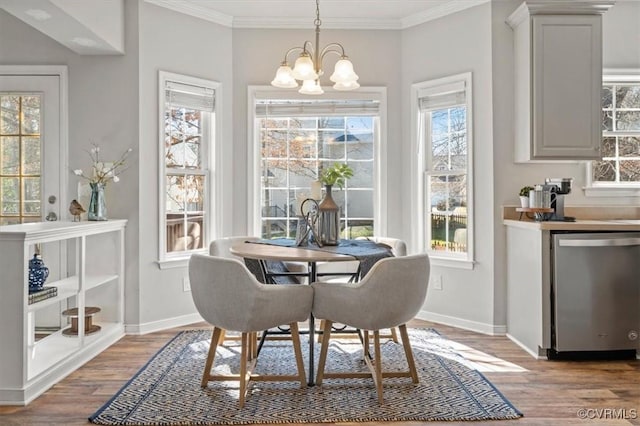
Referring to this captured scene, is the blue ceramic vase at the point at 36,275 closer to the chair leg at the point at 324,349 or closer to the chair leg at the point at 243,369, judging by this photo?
the chair leg at the point at 243,369

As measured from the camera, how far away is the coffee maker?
3.43 m

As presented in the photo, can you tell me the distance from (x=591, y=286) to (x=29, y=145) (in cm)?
440

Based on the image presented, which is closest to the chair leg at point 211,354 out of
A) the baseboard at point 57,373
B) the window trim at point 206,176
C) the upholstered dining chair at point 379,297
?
the upholstered dining chair at point 379,297

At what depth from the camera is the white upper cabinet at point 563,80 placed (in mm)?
3432

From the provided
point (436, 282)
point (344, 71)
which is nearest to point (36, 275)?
point (344, 71)

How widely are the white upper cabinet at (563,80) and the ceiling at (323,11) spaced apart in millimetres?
642

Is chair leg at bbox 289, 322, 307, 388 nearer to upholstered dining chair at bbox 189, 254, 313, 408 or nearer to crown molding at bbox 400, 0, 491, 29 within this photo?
upholstered dining chair at bbox 189, 254, 313, 408

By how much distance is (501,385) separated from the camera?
8.80 feet

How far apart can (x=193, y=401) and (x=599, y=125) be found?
342 centimetres

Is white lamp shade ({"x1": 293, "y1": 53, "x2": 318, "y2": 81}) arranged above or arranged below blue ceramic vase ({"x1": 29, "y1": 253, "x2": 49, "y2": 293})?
above

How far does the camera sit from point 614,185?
152 inches

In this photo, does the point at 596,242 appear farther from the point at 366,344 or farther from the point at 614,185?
the point at 366,344

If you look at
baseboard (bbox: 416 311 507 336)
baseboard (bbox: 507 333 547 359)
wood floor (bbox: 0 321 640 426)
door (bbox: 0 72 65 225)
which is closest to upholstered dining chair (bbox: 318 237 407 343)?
wood floor (bbox: 0 321 640 426)

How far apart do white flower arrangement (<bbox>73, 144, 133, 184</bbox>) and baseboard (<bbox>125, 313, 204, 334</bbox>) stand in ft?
3.94
